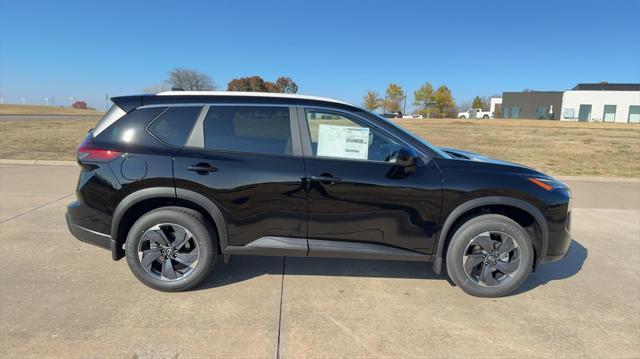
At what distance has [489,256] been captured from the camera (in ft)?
11.4

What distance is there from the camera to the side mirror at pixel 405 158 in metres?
3.24

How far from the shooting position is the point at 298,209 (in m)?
3.34

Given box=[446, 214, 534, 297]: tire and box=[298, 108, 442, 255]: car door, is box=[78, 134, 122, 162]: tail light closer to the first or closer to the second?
box=[298, 108, 442, 255]: car door

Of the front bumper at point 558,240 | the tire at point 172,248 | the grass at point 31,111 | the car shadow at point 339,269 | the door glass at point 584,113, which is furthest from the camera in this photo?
the door glass at point 584,113

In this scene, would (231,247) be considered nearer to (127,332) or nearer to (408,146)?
(127,332)

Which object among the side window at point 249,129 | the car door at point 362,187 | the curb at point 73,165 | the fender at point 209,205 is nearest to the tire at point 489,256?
the car door at point 362,187

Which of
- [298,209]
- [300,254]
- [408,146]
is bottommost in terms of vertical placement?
[300,254]

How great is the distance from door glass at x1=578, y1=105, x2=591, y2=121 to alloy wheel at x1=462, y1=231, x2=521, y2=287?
76831 mm

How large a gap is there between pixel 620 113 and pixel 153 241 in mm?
79916

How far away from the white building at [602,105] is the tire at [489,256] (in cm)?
7602

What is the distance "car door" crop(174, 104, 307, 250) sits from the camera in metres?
3.29

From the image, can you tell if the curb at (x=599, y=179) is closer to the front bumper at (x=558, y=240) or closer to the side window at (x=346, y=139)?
the front bumper at (x=558, y=240)

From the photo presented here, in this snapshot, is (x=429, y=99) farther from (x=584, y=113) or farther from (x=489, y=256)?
(x=489, y=256)

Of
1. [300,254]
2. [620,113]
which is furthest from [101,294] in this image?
[620,113]
